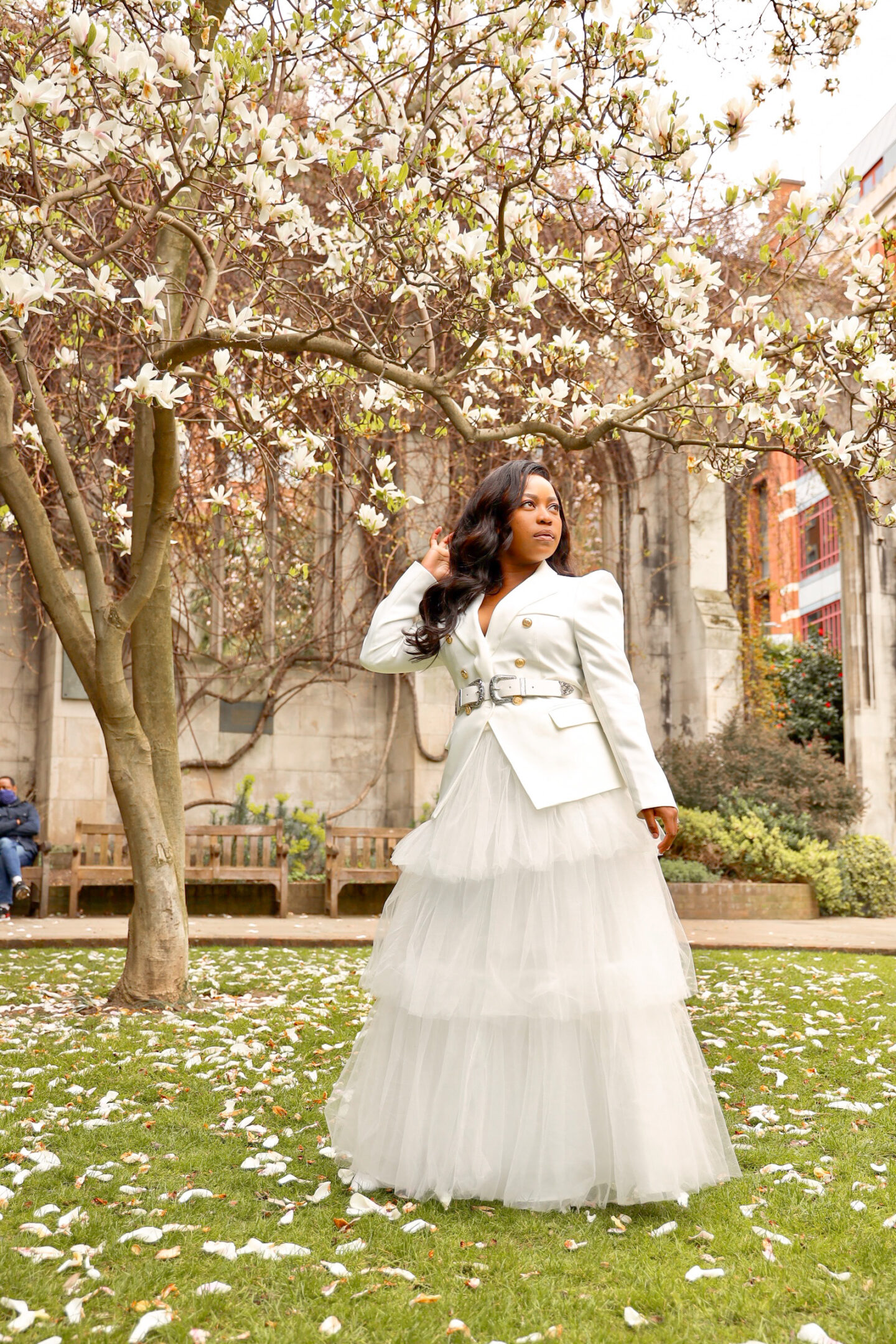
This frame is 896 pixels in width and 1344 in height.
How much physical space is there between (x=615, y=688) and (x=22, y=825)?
8.60 metres

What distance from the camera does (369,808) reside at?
46.8 ft

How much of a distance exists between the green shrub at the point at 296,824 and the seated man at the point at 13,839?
2.23m

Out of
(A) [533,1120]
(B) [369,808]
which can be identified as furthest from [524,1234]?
(B) [369,808]

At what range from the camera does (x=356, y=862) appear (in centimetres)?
1200

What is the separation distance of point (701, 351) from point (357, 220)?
90.2 inches

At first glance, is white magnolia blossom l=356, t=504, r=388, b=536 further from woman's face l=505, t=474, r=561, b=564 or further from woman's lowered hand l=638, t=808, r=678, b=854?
woman's lowered hand l=638, t=808, r=678, b=854

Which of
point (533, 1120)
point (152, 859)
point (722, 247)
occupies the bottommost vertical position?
point (533, 1120)

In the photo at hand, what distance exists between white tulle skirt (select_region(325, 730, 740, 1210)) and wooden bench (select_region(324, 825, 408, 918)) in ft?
25.3

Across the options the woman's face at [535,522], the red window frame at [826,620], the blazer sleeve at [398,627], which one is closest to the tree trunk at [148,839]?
the blazer sleeve at [398,627]

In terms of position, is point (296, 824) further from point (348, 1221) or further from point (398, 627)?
point (348, 1221)

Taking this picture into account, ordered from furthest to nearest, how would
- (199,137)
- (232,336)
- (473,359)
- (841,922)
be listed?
(841,922)
(473,359)
(232,336)
(199,137)

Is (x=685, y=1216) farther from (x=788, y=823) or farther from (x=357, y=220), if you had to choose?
(x=788, y=823)

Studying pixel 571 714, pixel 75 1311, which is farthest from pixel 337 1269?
pixel 571 714

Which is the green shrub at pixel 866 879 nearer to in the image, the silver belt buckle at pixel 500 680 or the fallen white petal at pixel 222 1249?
the silver belt buckle at pixel 500 680
